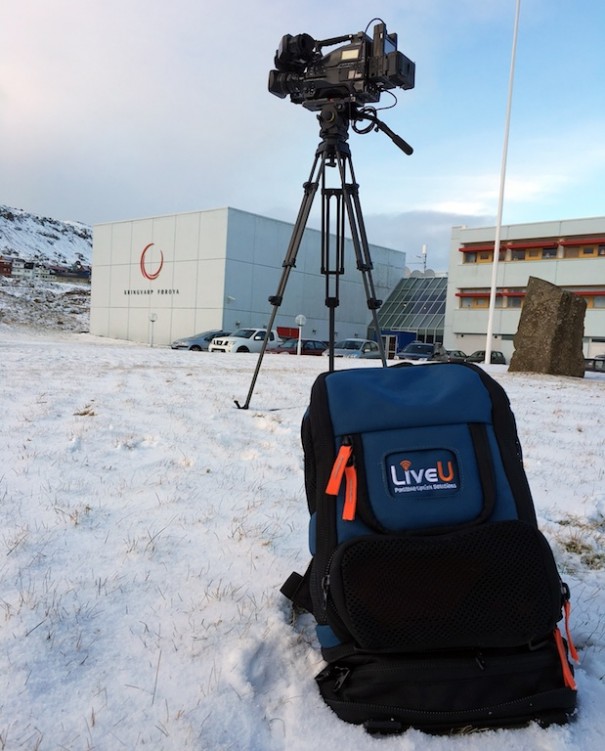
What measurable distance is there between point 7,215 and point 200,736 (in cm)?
14669

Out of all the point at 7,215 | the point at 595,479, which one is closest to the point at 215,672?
the point at 595,479

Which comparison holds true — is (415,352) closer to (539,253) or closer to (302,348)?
(302,348)

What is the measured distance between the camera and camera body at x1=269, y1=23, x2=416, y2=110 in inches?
136

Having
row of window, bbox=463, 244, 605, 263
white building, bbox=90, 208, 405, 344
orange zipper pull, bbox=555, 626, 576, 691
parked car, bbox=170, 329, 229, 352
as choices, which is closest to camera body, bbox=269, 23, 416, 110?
orange zipper pull, bbox=555, 626, 576, 691

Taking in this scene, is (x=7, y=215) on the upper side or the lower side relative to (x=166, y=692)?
upper

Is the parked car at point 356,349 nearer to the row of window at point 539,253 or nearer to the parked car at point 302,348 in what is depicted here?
the parked car at point 302,348

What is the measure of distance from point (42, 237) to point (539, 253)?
119175mm

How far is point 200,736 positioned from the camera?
4.31 feet

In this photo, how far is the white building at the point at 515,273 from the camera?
38031 mm

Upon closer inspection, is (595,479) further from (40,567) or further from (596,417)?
(40,567)

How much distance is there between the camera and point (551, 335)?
518 inches

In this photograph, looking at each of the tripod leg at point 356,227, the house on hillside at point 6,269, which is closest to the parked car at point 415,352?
the tripod leg at point 356,227

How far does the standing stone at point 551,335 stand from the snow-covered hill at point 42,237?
10891cm

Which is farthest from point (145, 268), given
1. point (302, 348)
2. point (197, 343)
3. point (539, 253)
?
point (539, 253)
